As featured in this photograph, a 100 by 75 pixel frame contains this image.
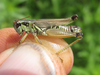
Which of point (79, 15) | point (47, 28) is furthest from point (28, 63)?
point (79, 15)

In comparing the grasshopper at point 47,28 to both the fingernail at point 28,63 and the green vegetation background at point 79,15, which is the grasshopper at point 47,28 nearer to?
the fingernail at point 28,63

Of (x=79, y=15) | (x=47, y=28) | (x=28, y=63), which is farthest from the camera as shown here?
(x=79, y=15)

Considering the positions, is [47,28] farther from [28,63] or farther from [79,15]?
[79,15]

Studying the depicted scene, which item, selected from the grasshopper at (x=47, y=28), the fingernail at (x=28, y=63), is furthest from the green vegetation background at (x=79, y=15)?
the fingernail at (x=28, y=63)

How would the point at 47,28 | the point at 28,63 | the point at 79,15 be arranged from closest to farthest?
1. the point at 28,63
2. the point at 47,28
3. the point at 79,15

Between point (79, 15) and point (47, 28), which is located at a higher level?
point (47, 28)

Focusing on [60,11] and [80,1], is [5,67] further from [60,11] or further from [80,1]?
[80,1]

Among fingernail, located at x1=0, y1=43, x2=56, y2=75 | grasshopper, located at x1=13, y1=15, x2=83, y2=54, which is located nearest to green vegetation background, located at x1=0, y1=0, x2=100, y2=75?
grasshopper, located at x1=13, y1=15, x2=83, y2=54
